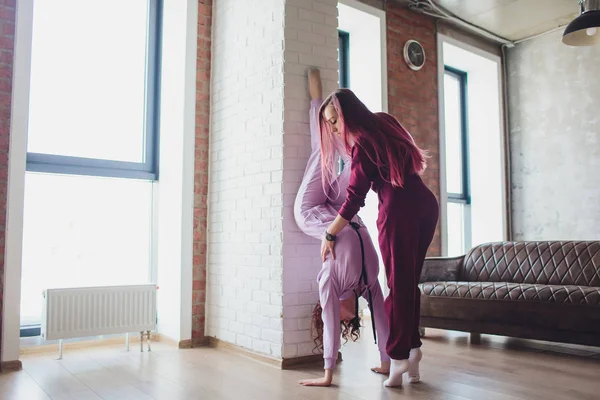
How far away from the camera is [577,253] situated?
4.29 metres

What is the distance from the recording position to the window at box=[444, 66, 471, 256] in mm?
7039

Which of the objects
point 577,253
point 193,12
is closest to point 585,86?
point 577,253

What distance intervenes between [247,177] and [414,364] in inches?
65.8

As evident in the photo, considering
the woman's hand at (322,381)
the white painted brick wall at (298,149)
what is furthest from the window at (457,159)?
the woman's hand at (322,381)

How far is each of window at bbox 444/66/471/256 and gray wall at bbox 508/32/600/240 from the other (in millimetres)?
591

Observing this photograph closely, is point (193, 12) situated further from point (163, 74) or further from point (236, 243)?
point (236, 243)

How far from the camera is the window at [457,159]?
704 cm

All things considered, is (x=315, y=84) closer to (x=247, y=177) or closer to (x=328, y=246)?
(x=247, y=177)

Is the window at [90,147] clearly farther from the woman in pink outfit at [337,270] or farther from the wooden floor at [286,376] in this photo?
the woman in pink outfit at [337,270]

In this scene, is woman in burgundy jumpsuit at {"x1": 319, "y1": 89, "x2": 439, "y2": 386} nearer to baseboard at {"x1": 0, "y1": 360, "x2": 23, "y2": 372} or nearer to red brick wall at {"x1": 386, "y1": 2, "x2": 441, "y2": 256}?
baseboard at {"x1": 0, "y1": 360, "x2": 23, "y2": 372}

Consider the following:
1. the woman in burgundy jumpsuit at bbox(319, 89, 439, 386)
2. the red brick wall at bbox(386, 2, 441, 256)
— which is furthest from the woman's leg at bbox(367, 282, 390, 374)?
the red brick wall at bbox(386, 2, 441, 256)

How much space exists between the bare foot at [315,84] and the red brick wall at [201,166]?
1.08 m

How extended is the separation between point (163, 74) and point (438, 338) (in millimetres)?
3127

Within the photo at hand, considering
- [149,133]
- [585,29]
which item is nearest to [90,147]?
[149,133]
